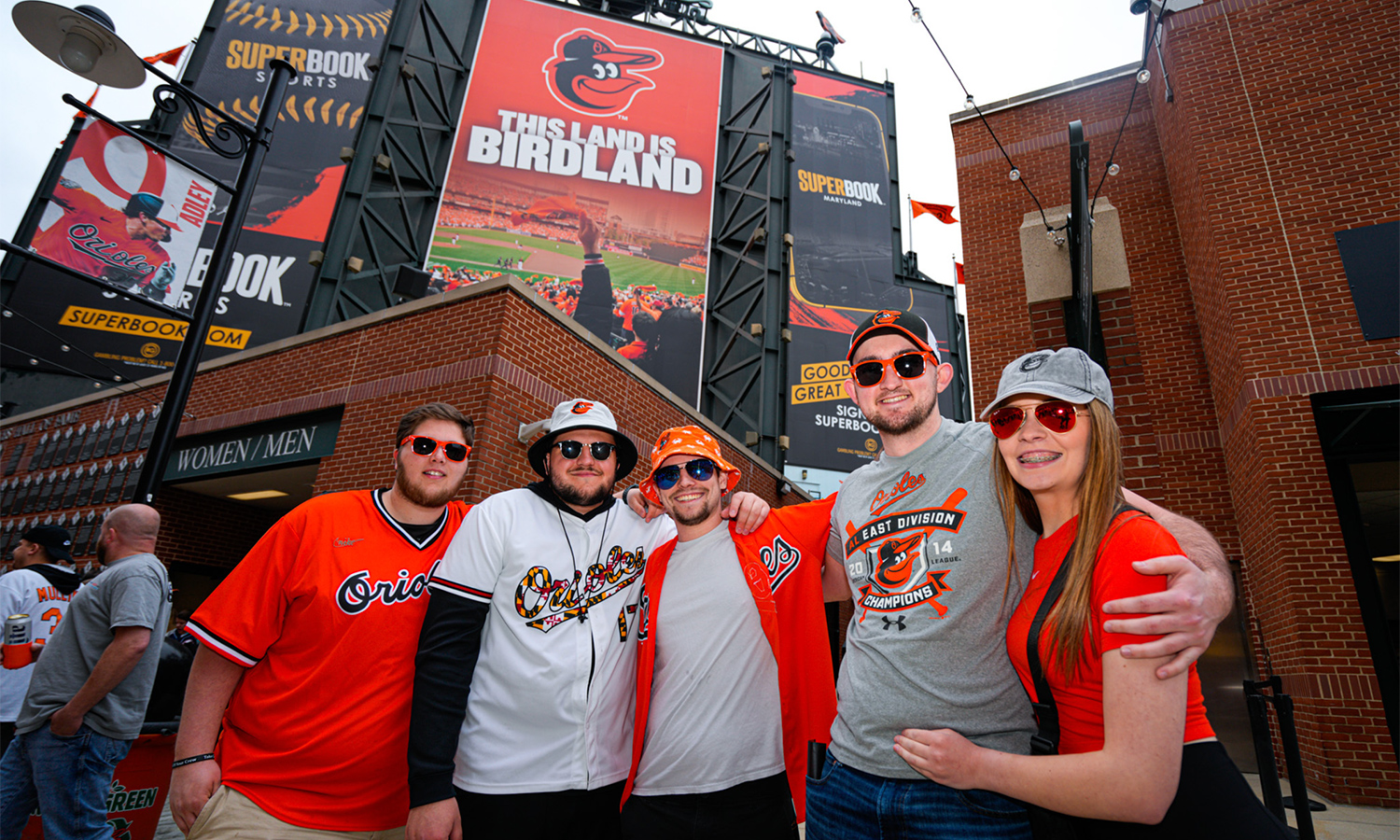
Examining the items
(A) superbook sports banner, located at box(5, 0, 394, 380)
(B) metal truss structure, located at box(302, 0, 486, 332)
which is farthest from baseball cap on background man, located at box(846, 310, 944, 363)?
(A) superbook sports banner, located at box(5, 0, 394, 380)

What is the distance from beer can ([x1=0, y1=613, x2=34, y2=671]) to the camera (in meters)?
4.56

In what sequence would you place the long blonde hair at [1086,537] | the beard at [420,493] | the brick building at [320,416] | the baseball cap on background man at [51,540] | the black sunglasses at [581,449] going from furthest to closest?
the brick building at [320,416], the baseball cap on background man at [51,540], the black sunglasses at [581,449], the beard at [420,493], the long blonde hair at [1086,537]

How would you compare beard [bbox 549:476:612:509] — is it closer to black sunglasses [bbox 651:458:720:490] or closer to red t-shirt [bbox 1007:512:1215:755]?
black sunglasses [bbox 651:458:720:490]

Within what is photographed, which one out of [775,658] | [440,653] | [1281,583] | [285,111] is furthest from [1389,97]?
[285,111]

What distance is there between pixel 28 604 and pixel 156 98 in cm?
447

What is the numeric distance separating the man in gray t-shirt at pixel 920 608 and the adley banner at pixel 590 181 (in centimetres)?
1498

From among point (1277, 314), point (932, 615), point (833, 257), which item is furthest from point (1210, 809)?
point (833, 257)

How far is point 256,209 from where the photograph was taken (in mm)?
17938

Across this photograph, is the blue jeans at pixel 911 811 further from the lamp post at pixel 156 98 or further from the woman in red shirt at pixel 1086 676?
the lamp post at pixel 156 98

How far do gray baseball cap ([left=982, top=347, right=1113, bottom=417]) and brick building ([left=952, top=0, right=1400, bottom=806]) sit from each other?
13.5 feet

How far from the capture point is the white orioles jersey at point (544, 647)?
2.55 metres

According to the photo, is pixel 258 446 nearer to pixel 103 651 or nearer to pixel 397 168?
pixel 103 651

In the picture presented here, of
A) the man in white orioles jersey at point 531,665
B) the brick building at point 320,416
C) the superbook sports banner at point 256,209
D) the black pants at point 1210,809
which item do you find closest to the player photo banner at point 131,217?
the brick building at point 320,416

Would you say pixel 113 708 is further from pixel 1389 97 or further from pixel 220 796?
pixel 1389 97
